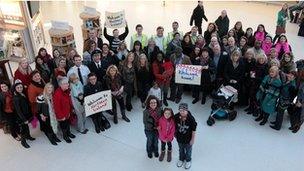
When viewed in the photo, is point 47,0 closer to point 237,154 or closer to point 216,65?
point 216,65

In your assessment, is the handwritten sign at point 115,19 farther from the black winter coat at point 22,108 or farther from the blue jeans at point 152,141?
the blue jeans at point 152,141

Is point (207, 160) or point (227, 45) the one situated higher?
point (227, 45)

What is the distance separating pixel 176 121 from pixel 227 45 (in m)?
2.86

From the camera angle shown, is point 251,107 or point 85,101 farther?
→ point 251,107

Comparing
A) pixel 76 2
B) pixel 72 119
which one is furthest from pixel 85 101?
pixel 76 2

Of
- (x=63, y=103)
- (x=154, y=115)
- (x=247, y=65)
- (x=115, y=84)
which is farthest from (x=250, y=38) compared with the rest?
(x=63, y=103)

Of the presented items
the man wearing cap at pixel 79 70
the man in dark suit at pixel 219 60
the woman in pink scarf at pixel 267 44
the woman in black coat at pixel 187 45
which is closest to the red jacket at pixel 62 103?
the man wearing cap at pixel 79 70

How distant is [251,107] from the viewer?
22.8ft

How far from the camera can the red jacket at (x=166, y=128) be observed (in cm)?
503

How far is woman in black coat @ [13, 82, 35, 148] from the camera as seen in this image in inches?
218

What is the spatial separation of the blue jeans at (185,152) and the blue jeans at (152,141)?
408 millimetres

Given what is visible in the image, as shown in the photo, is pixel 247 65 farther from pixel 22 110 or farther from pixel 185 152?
pixel 22 110

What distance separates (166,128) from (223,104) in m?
1.93

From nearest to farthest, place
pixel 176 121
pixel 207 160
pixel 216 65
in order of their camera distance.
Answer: pixel 176 121
pixel 207 160
pixel 216 65
